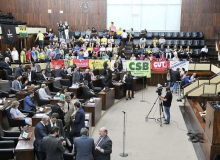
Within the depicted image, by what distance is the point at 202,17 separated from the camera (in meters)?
23.0

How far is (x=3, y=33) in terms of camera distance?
1759 centimetres

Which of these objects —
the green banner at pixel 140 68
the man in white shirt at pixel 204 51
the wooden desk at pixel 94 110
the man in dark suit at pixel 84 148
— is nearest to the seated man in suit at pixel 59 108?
the wooden desk at pixel 94 110

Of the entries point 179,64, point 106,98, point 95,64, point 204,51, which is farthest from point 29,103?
point 204,51

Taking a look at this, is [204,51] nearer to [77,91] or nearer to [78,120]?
[77,91]

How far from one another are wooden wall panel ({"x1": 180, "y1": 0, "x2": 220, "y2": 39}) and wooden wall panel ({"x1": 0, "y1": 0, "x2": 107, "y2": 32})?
6.59m

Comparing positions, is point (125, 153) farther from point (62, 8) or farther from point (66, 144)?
point (62, 8)

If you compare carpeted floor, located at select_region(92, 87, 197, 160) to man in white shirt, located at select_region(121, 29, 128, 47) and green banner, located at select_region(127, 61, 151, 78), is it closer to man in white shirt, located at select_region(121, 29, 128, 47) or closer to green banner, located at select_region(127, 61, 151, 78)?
green banner, located at select_region(127, 61, 151, 78)

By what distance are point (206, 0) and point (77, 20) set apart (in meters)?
10.6

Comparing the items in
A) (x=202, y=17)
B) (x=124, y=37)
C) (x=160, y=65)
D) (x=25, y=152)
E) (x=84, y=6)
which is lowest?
(x=25, y=152)

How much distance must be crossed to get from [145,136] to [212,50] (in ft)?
47.9

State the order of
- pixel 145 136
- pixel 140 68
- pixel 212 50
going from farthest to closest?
pixel 212 50, pixel 140 68, pixel 145 136

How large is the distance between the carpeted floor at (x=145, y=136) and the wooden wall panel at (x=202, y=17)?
12393mm

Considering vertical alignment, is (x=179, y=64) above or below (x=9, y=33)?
below

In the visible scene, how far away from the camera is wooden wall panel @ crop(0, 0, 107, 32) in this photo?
24.0 m
